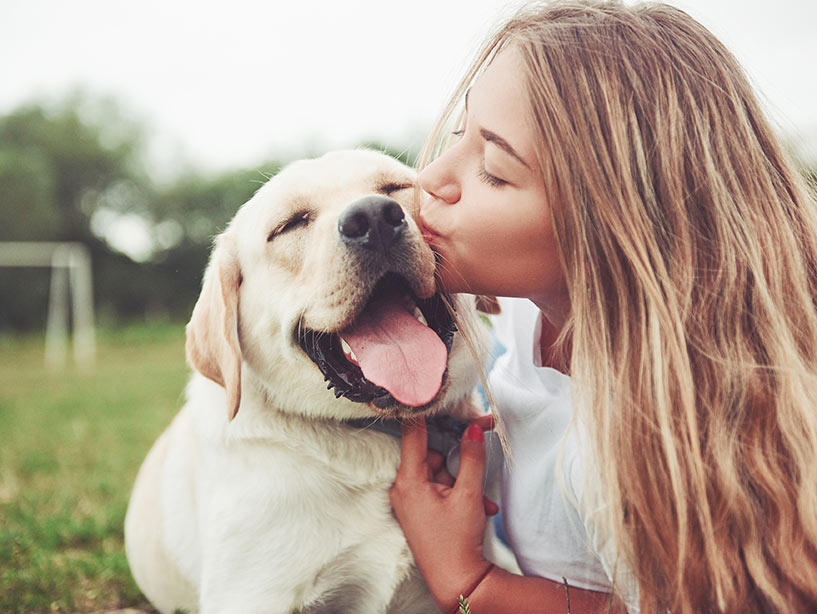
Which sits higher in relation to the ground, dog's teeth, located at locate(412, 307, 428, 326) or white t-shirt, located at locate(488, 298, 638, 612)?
dog's teeth, located at locate(412, 307, 428, 326)

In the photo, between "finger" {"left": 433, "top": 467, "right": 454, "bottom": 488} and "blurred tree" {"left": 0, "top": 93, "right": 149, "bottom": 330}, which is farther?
"blurred tree" {"left": 0, "top": 93, "right": 149, "bottom": 330}

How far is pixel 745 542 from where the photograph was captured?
67.0 inches

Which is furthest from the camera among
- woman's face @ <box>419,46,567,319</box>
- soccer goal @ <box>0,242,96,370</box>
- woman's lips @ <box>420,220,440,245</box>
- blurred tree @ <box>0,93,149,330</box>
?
blurred tree @ <box>0,93,149,330</box>

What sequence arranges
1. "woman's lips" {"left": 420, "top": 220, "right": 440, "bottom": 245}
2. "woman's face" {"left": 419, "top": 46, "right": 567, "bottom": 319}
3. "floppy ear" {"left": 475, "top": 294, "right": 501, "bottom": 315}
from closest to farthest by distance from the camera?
"woman's face" {"left": 419, "top": 46, "right": 567, "bottom": 319}
"woman's lips" {"left": 420, "top": 220, "right": 440, "bottom": 245}
"floppy ear" {"left": 475, "top": 294, "right": 501, "bottom": 315}

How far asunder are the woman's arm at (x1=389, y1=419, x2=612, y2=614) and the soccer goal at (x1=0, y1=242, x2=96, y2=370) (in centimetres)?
1518

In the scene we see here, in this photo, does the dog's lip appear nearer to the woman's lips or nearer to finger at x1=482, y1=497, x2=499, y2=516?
the woman's lips

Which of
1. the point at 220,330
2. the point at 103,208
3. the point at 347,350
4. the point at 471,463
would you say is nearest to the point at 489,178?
the point at 347,350

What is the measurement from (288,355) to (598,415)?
3.26 ft

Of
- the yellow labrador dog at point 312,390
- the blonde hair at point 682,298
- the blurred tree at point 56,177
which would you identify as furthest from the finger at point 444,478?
the blurred tree at point 56,177

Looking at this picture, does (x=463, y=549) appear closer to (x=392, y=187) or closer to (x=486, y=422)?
(x=486, y=422)

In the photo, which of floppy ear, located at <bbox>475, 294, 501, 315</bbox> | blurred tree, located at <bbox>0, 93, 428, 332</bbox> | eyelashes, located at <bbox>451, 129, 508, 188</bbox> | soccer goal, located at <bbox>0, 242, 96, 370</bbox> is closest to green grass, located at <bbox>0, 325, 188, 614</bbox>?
floppy ear, located at <bbox>475, 294, 501, 315</bbox>

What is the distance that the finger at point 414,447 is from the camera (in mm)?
2227

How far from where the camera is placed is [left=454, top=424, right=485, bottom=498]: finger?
84.8 inches

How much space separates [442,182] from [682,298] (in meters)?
0.72
